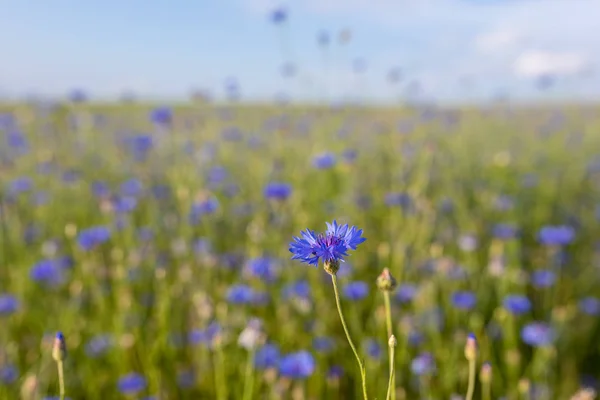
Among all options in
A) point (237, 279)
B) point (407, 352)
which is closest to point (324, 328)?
point (407, 352)

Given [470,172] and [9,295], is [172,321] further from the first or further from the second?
[470,172]

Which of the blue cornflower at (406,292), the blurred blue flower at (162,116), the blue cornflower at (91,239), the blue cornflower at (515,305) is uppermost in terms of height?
the blurred blue flower at (162,116)

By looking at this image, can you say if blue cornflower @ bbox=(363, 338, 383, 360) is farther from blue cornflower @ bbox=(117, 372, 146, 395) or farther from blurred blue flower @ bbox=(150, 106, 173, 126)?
blurred blue flower @ bbox=(150, 106, 173, 126)

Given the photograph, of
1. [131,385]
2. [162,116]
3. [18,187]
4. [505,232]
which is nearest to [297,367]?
[131,385]

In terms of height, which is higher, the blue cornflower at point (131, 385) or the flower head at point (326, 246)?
the flower head at point (326, 246)

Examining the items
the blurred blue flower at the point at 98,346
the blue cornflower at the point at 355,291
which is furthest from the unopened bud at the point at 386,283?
the blurred blue flower at the point at 98,346

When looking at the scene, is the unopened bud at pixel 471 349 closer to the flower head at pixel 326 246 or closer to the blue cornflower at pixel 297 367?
the flower head at pixel 326 246

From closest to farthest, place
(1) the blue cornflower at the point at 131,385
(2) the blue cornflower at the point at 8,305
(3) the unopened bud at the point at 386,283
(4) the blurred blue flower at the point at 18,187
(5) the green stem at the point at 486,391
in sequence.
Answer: (3) the unopened bud at the point at 386,283, (5) the green stem at the point at 486,391, (1) the blue cornflower at the point at 131,385, (2) the blue cornflower at the point at 8,305, (4) the blurred blue flower at the point at 18,187
